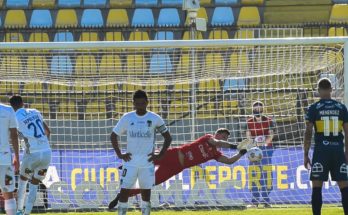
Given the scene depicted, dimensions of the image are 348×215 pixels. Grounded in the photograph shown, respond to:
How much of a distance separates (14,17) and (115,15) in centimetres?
318

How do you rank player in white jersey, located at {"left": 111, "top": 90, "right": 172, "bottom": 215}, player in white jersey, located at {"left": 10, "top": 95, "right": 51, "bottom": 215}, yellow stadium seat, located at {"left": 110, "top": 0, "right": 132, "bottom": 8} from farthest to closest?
yellow stadium seat, located at {"left": 110, "top": 0, "right": 132, "bottom": 8} → player in white jersey, located at {"left": 10, "top": 95, "right": 51, "bottom": 215} → player in white jersey, located at {"left": 111, "top": 90, "right": 172, "bottom": 215}

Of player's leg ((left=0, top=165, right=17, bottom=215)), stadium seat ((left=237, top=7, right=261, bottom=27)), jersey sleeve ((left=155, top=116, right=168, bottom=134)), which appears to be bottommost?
player's leg ((left=0, top=165, right=17, bottom=215))

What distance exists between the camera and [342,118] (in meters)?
11.0

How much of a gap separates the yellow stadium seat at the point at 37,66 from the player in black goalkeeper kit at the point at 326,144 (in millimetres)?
6818

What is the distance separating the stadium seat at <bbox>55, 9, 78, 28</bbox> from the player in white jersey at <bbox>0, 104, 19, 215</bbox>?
15.9 m

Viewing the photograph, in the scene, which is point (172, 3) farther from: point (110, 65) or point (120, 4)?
point (110, 65)

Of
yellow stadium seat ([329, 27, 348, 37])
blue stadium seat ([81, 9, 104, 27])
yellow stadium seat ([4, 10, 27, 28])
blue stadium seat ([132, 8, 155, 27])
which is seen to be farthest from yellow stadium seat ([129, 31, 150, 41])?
yellow stadium seat ([329, 27, 348, 37])

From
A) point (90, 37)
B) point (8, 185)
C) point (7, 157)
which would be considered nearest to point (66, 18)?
point (90, 37)

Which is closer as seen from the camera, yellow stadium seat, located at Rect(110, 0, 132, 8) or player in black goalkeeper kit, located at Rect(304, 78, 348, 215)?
player in black goalkeeper kit, located at Rect(304, 78, 348, 215)

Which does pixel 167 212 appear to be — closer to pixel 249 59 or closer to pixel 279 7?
pixel 249 59

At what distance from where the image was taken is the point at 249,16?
26047mm

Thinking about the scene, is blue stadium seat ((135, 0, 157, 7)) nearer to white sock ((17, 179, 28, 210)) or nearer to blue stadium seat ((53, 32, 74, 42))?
blue stadium seat ((53, 32, 74, 42))

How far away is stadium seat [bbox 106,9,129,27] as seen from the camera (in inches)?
1037

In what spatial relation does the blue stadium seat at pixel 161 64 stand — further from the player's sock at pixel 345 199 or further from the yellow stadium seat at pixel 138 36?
the yellow stadium seat at pixel 138 36
